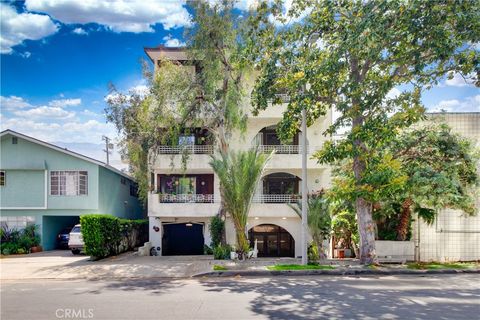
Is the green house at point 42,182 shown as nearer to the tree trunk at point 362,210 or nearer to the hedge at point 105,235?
the hedge at point 105,235

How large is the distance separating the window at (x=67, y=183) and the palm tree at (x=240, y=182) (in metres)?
12.3

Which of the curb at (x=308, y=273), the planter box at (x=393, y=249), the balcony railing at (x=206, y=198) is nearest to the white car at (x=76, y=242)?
the balcony railing at (x=206, y=198)

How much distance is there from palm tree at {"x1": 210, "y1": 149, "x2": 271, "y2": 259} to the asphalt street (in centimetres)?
516

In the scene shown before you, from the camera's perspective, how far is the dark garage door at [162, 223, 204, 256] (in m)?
29.0

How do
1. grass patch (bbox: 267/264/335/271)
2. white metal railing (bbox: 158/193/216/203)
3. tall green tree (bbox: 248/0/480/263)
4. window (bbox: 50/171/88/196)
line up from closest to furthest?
tall green tree (bbox: 248/0/480/263)
grass patch (bbox: 267/264/335/271)
white metal railing (bbox: 158/193/216/203)
window (bbox: 50/171/88/196)

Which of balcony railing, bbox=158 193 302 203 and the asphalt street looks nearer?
the asphalt street

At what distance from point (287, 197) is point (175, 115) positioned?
28.1ft

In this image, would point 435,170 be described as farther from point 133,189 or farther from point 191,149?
point 133,189

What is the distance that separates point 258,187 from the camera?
1046 inches

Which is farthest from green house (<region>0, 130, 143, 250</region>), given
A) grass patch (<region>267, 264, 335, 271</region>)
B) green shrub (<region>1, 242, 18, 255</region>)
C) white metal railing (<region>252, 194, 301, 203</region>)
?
grass patch (<region>267, 264, 335, 271</region>)

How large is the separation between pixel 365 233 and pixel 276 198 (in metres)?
8.57

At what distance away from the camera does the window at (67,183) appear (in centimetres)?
2794

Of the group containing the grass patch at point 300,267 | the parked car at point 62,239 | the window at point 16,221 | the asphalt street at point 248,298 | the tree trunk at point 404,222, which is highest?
the tree trunk at point 404,222

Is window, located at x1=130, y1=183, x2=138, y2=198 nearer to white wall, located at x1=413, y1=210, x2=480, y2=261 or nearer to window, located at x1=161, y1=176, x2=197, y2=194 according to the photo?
window, located at x1=161, y1=176, x2=197, y2=194
